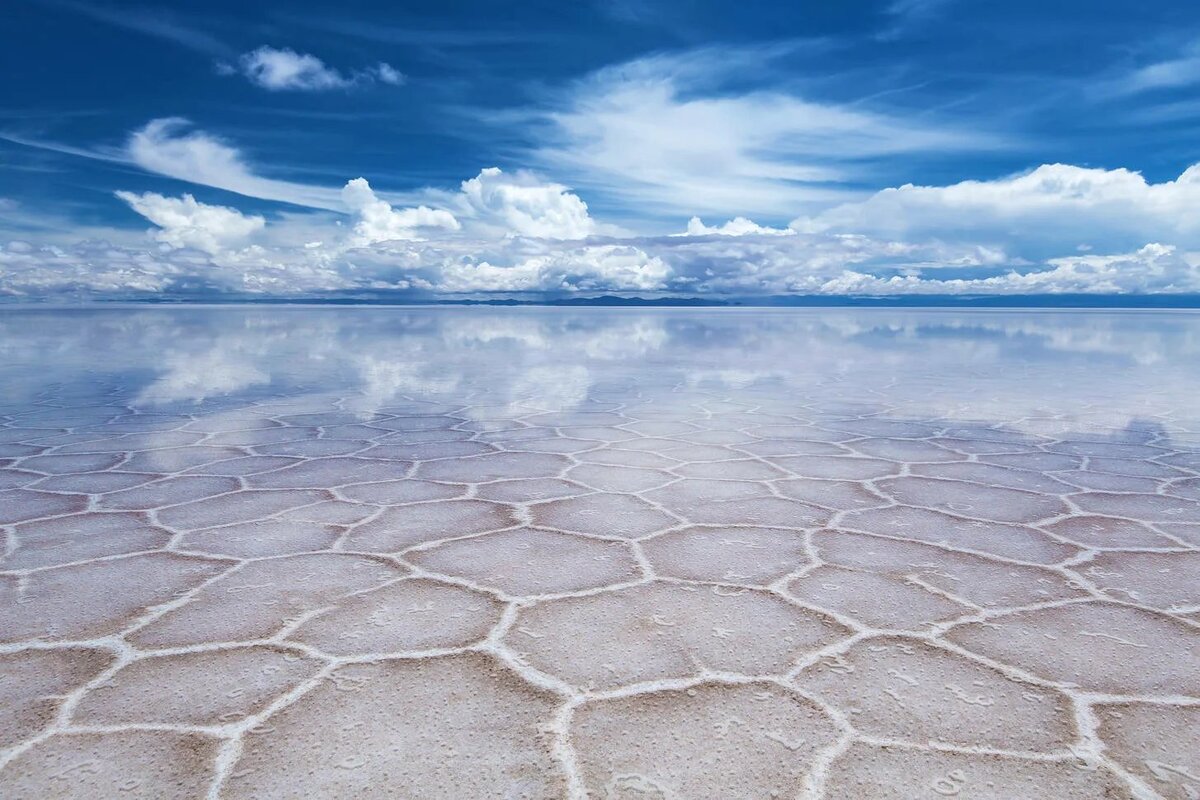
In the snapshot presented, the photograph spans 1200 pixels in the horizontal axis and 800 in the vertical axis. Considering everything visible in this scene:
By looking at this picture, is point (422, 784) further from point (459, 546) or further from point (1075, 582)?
point (1075, 582)

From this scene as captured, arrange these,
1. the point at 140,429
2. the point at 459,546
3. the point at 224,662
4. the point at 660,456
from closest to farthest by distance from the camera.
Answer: the point at 224,662 → the point at 459,546 → the point at 660,456 → the point at 140,429

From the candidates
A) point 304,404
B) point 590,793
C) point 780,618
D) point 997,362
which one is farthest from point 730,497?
point 997,362

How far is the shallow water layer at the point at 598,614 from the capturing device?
1847mm

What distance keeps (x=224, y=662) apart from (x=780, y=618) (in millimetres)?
1792

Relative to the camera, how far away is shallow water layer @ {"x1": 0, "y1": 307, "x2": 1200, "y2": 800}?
6.06ft

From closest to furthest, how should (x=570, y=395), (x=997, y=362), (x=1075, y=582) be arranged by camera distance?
(x=1075, y=582)
(x=570, y=395)
(x=997, y=362)

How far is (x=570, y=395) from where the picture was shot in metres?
8.70

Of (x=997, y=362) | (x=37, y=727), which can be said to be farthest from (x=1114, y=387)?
(x=37, y=727)

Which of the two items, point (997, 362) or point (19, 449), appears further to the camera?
point (997, 362)

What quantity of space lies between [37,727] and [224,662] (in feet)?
1.52

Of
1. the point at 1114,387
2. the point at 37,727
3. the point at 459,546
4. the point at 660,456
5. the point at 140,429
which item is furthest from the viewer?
the point at 1114,387

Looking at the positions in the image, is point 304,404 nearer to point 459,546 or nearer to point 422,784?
point 459,546

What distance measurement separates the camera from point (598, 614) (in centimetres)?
262

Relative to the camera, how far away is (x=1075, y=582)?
2922 mm
